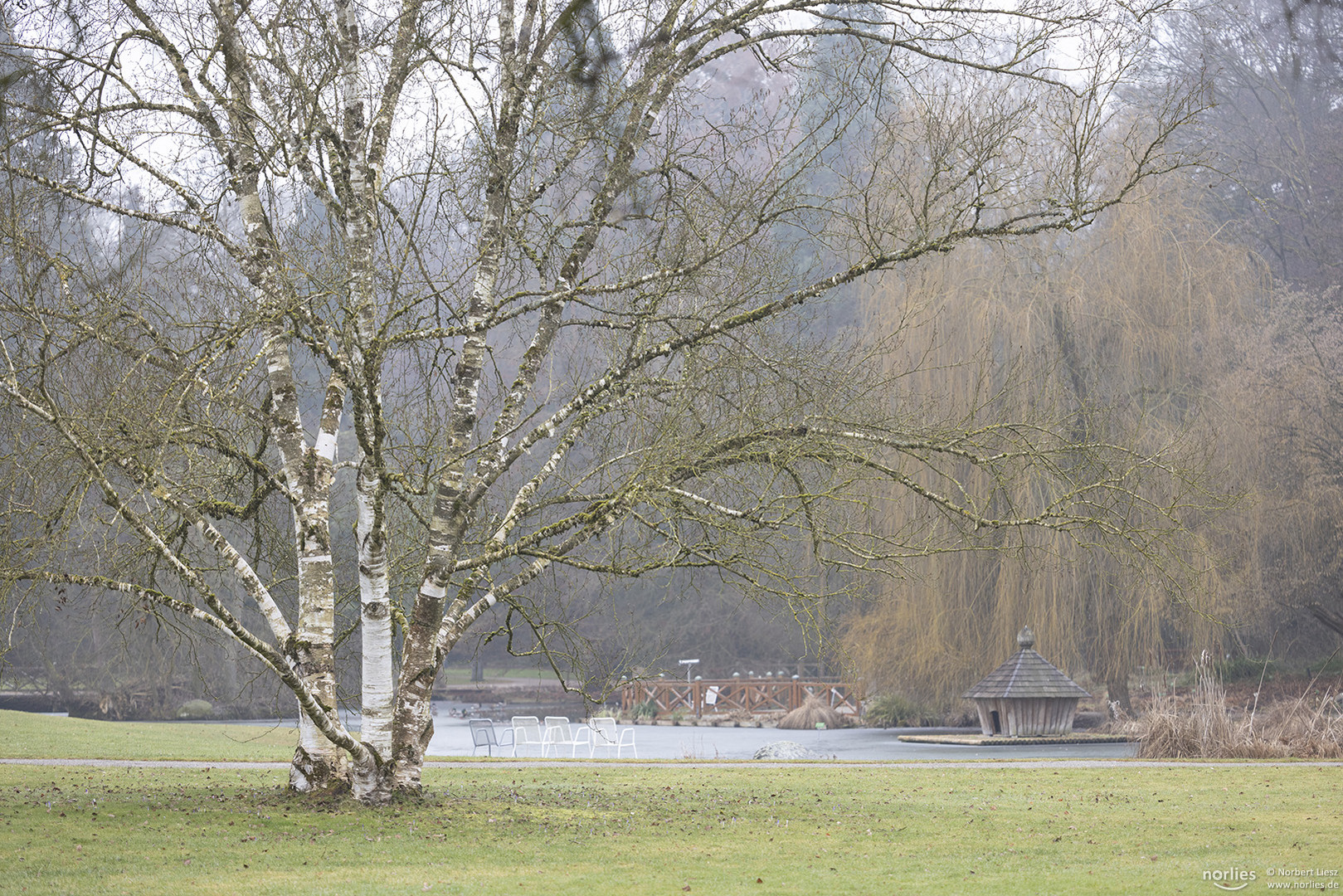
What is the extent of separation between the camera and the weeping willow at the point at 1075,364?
22.2 meters

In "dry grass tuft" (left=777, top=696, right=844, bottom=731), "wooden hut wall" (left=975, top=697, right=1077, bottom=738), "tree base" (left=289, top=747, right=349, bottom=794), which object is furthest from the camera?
"dry grass tuft" (left=777, top=696, right=844, bottom=731)

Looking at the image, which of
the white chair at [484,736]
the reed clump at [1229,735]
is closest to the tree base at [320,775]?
the white chair at [484,736]

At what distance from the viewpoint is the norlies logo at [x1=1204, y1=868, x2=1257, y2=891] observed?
22.1 feet

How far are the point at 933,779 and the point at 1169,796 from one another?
9.16 feet

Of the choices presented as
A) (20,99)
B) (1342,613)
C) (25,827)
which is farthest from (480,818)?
(1342,613)

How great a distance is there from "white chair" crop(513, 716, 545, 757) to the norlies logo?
13789 mm

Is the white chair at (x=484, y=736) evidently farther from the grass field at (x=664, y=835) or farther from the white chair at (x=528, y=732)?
the grass field at (x=664, y=835)

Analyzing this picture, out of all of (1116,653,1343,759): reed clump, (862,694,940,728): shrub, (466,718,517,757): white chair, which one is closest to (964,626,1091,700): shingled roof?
(1116,653,1343,759): reed clump

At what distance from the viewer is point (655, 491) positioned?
910cm

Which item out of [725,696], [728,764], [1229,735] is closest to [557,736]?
[728,764]

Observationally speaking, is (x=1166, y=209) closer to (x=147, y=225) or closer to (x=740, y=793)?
(x=740, y=793)

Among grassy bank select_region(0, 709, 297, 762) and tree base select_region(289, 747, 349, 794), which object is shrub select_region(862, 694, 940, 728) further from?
tree base select_region(289, 747, 349, 794)

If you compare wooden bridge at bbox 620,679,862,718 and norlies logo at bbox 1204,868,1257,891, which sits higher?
norlies logo at bbox 1204,868,1257,891

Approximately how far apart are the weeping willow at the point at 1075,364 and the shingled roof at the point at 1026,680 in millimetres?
1087
